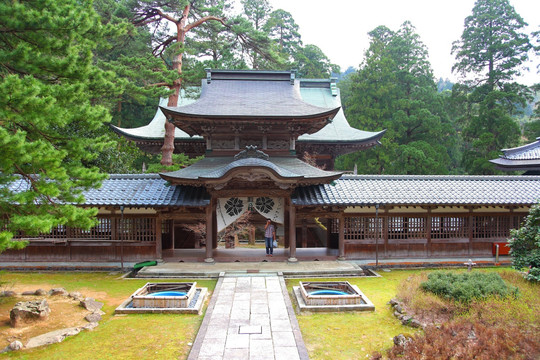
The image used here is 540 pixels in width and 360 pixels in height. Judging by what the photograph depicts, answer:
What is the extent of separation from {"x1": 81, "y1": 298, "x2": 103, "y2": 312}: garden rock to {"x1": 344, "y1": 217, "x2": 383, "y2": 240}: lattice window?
9.72m

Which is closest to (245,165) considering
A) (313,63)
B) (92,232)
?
(92,232)

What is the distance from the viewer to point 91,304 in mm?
9641

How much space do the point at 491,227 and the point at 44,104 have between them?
16.9m

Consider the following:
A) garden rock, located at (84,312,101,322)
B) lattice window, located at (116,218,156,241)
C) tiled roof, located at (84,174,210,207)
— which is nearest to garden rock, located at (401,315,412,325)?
garden rock, located at (84,312,101,322)

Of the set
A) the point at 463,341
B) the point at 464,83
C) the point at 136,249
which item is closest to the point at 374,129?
the point at 464,83

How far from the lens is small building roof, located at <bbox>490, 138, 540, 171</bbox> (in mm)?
23156

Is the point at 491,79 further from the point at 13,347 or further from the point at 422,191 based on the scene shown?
the point at 13,347

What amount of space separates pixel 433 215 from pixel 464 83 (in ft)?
81.5

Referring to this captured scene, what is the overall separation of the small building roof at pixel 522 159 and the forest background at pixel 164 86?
5727mm

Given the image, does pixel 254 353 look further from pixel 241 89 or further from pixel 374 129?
pixel 374 129

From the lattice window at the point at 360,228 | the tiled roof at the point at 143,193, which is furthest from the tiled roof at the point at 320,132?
the lattice window at the point at 360,228

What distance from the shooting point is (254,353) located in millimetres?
6875

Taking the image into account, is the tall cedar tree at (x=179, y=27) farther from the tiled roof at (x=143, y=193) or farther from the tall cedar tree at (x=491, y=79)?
the tall cedar tree at (x=491, y=79)

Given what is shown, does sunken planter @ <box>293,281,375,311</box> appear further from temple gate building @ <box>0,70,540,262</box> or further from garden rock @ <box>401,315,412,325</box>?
temple gate building @ <box>0,70,540,262</box>
